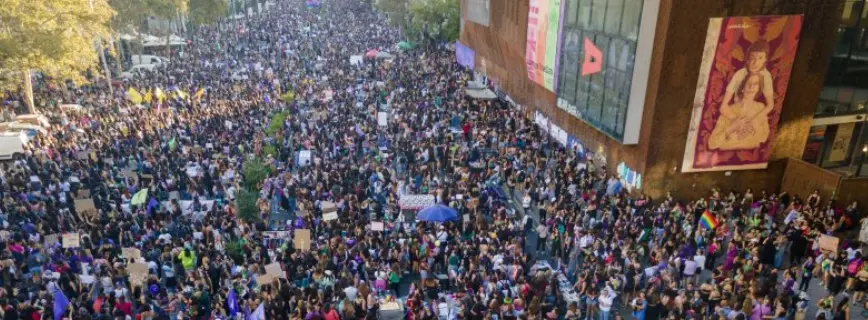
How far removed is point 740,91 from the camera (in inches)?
717

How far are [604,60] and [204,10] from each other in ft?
147

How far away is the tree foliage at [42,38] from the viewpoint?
87.1 feet

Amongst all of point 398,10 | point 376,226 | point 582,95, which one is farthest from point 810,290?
point 398,10

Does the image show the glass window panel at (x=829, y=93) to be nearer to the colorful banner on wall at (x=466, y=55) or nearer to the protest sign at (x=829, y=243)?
the protest sign at (x=829, y=243)

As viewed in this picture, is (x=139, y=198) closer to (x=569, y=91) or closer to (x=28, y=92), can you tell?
(x=569, y=91)

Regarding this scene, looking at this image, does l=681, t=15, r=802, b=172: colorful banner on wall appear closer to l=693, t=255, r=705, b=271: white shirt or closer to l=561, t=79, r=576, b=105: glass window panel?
l=561, t=79, r=576, b=105: glass window panel

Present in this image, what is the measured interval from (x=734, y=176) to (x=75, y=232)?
20.4 metres

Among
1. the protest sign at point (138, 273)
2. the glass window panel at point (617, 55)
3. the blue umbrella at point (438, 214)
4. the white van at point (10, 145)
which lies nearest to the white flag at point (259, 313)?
the protest sign at point (138, 273)

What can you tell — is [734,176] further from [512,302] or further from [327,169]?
[327,169]

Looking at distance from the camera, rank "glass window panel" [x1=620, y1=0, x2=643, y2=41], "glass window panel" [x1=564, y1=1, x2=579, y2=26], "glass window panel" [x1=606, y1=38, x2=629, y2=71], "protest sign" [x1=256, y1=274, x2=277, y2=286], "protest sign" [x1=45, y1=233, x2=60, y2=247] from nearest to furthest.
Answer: "protest sign" [x1=256, y1=274, x2=277, y2=286], "protest sign" [x1=45, y1=233, x2=60, y2=247], "glass window panel" [x1=620, y1=0, x2=643, y2=41], "glass window panel" [x1=606, y1=38, x2=629, y2=71], "glass window panel" [x1=564, y1=1, x2=579, y2=26]

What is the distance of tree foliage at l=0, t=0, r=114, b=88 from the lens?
87.1 feet

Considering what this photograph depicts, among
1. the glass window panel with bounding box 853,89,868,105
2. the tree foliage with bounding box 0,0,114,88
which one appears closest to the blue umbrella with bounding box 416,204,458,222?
the glass window panel with bounding box 853,89,868,105

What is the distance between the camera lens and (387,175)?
2089cm

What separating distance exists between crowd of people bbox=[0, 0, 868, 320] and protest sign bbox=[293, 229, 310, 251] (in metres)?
0.04
